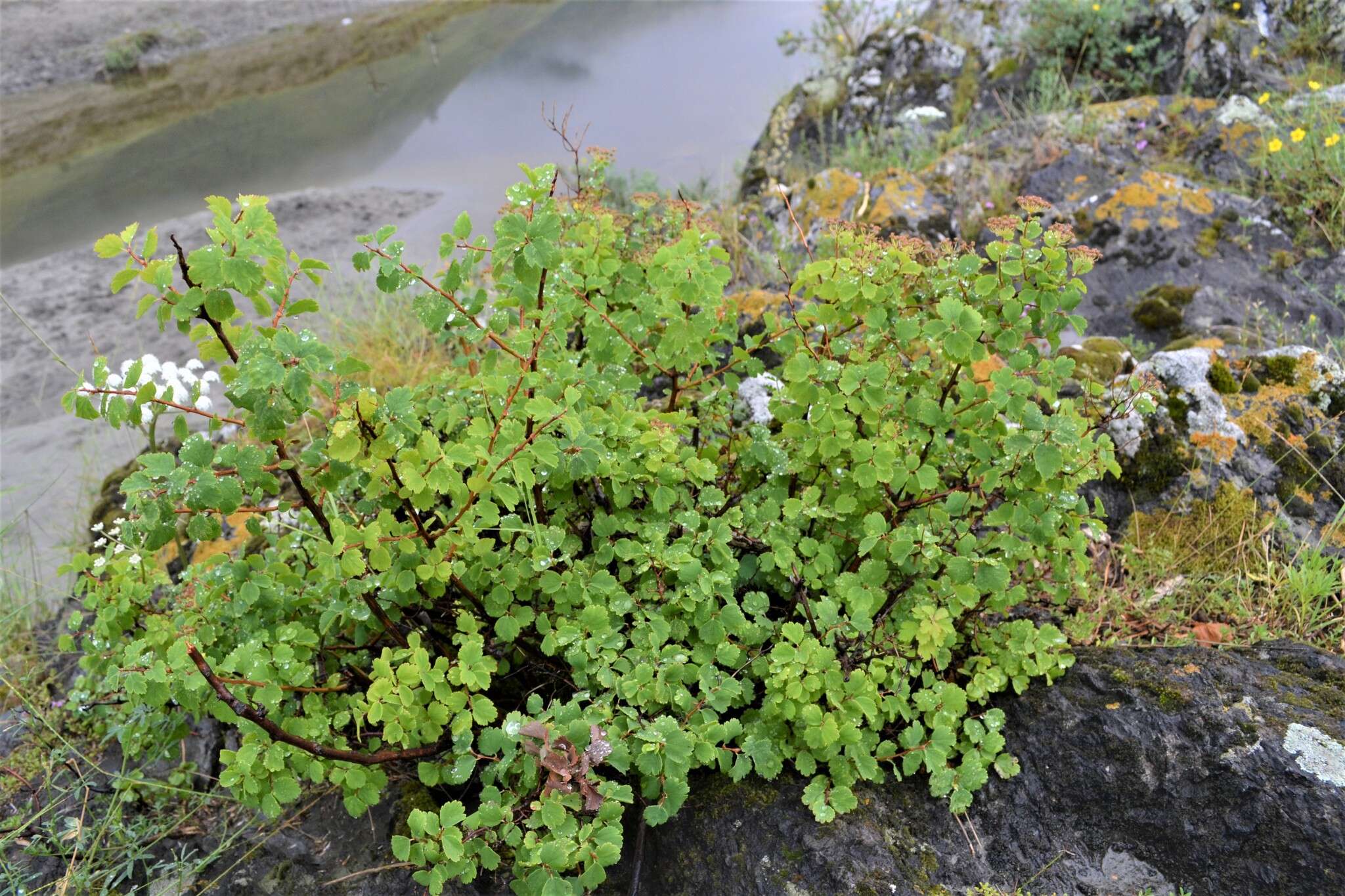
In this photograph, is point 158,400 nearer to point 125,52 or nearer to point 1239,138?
point 1239,138

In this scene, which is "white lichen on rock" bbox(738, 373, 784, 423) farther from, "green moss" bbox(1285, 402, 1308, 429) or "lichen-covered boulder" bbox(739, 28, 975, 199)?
"lichen-covered boulder" bbox(739, 28, 975, 199)

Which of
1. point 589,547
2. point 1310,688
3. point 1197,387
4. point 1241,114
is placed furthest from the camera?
point 1241,114

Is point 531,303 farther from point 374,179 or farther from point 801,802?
point 374,179

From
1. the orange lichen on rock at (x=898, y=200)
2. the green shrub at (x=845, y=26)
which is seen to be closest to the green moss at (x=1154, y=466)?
the orange lichen on rock at (x=898, y=200)

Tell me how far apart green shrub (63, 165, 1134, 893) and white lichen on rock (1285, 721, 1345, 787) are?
1.83 feet

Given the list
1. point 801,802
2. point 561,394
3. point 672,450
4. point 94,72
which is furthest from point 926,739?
point 94,72

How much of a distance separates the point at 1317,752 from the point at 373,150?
493 inches

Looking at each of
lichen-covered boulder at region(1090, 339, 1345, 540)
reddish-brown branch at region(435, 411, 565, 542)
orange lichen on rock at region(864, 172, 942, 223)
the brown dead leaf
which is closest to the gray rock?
the brown dead leaf

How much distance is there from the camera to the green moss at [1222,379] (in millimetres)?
3170

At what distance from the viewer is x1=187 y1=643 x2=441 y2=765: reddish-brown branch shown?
73.9 inches

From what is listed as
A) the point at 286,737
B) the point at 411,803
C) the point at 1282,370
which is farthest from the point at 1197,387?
the point at 286,737

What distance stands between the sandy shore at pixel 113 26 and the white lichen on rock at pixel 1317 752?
1985cm

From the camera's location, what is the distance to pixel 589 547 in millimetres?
2576

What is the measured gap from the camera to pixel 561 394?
7.17 feet
